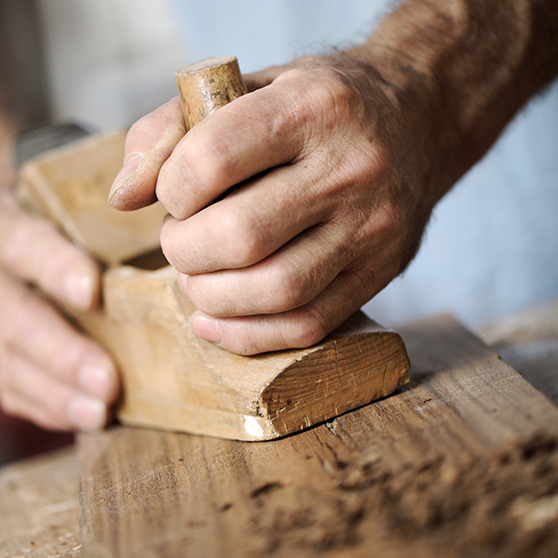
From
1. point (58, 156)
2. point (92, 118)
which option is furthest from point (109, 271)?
point (92, 118)

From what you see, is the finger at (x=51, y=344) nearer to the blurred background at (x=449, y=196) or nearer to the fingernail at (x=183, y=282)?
the fingernail at (x=183, y=282)

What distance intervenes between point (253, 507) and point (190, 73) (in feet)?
1.66

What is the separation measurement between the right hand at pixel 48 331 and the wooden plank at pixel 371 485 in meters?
0.27

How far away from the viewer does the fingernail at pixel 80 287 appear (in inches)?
38.4

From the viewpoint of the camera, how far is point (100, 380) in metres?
1.05

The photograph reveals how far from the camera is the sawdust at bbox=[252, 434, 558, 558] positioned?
0.43 metres

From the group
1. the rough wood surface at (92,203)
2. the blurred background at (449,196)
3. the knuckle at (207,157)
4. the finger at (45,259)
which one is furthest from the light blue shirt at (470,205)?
the knuckle at (207,157)

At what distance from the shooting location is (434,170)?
2.94ft

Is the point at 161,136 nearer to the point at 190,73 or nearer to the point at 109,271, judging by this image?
the point at 190,73

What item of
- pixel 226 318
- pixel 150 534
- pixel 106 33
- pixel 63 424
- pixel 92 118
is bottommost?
pixel 63 424

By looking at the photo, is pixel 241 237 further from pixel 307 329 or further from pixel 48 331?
pixel 48 331

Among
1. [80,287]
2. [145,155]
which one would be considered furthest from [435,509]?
[80,287]

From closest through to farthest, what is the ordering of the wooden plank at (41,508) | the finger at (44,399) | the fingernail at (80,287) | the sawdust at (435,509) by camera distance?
the sawdust at (435,509) < the wooden plank at (41,508) < the fingernail at (80,287) < the finger at (44,399)

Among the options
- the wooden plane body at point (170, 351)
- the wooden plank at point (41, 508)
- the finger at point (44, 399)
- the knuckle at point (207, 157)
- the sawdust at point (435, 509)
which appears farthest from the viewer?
the finger at point (44, 399)
